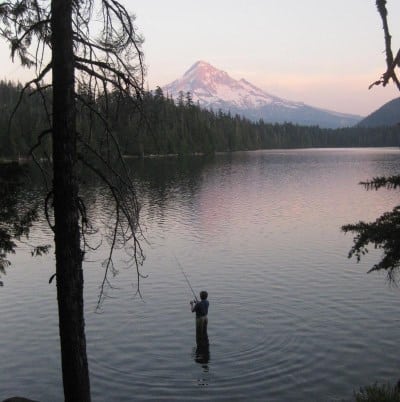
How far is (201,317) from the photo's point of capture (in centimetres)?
2017

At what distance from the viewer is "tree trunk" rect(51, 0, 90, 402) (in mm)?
8922

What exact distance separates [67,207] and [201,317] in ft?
39.6

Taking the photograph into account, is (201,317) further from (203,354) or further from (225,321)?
(225,321)

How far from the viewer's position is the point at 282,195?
226 ft

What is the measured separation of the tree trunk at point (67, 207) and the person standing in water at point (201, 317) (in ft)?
33.9

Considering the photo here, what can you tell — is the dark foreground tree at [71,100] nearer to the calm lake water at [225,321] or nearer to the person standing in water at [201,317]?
the calm lake water at [225,321]

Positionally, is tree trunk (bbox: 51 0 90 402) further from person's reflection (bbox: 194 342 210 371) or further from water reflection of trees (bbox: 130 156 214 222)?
water reflection of trees (bbox: 130 156 214 222)

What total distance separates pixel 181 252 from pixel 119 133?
29.1 meters

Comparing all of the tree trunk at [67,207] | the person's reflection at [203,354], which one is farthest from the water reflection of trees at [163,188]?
the tree trunk at [67,207]

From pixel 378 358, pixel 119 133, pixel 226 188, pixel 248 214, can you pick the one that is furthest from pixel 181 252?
pixel 226 188

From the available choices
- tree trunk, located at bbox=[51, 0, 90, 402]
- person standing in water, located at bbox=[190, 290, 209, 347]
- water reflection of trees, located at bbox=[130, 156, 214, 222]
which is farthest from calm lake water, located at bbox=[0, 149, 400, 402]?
water reflection of trees, located at bbox=[130, 156, 214, 222]

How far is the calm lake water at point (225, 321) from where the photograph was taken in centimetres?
1820

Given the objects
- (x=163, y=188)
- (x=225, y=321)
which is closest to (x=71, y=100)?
(x=225, y=321)

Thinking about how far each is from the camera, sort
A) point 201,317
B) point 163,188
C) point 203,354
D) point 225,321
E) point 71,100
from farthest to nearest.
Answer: point 163,188, point 225,321, point 203,354, point 201,317, point 71,100
